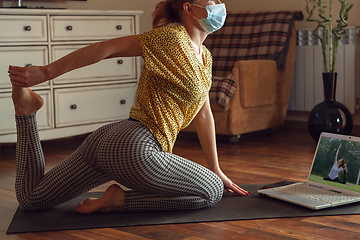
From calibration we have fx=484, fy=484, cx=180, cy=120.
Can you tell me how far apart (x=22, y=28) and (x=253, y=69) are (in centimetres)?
143

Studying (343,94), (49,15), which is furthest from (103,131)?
(343,94)

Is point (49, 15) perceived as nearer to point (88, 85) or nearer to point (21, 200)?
point (88, 85)

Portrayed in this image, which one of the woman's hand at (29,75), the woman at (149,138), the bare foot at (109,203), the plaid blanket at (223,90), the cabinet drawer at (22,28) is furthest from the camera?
the plaid blanket at (223,90)

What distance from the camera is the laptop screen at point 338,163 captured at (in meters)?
1.71

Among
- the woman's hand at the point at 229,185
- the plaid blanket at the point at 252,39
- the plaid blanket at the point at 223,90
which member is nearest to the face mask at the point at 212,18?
the woman's hand at the point at 229,185

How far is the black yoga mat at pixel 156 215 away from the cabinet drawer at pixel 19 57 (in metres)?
1.20

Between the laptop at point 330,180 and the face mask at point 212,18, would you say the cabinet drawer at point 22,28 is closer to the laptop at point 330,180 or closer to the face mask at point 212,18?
the face mask at point 212,18

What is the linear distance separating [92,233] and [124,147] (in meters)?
0.27

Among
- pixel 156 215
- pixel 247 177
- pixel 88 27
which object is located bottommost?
pixel 247 177

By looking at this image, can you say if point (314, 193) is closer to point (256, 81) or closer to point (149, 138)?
point (149, 138)

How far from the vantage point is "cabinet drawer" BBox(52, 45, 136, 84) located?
288 centimetres

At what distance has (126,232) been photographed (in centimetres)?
143

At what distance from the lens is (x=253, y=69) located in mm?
3117

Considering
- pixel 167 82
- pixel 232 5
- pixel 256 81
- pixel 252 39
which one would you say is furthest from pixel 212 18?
pixel 232 5
